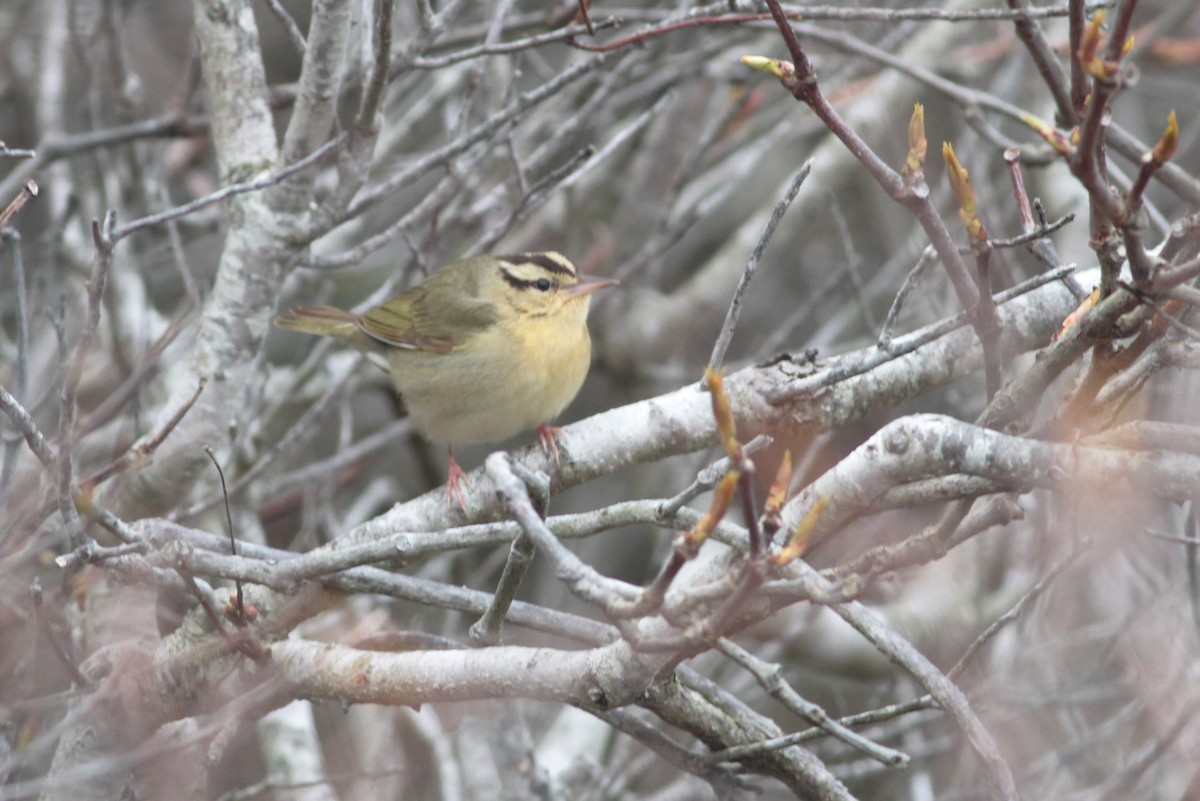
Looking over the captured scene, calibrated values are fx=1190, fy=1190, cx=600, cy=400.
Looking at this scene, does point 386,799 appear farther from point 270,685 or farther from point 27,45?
point 27,45

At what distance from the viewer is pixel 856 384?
11.4ft

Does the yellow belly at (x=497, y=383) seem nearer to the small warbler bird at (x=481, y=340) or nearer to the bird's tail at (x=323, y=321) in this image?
the small warbler bird at (x=481, y=340)

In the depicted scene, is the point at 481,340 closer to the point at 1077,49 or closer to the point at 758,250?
the point at 758,250

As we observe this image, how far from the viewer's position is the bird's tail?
17.8 feet

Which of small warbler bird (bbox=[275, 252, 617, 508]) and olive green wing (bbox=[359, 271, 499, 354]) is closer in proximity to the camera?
small warbler bird (bbox=[275, 252, 617, 508])

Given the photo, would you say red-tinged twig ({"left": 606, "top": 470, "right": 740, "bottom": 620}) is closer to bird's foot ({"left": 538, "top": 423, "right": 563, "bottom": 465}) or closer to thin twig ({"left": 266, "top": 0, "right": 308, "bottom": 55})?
bird's foot ({"left": 538, "top": 423, "right": 563, "bottom": 465})

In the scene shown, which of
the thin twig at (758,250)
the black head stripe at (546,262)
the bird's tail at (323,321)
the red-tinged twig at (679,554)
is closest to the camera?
the red-tinged twig at (679,554)

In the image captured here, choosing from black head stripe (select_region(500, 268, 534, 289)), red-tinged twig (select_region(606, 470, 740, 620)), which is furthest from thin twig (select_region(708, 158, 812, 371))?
black head stripe (select_region(500, 268, 534, 289))

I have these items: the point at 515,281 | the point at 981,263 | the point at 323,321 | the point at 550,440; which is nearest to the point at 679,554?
the point at 981,263

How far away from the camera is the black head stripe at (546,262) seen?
5320 millimetres

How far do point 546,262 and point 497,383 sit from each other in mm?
711

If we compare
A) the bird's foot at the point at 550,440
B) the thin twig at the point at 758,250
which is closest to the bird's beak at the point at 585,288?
the bird's foot at the point at 550,440

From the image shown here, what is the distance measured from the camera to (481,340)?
5.09 metres

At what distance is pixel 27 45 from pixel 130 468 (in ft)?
19.3
